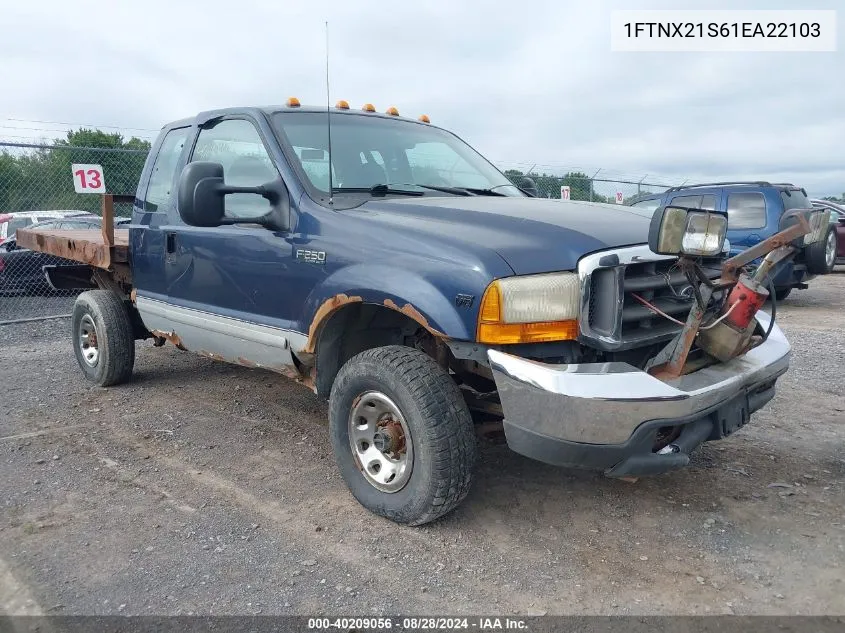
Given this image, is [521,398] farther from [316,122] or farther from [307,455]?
[316,122]

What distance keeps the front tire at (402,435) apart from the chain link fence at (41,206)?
21.3 ft

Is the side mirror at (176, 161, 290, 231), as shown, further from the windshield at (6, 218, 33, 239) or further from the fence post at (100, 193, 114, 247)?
the windshield at (6, 218, 33, 239)

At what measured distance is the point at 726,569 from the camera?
2930mm

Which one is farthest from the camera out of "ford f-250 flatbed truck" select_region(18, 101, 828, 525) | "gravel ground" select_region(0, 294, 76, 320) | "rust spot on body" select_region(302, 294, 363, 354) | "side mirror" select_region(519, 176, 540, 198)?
"gravel ground" select_region(0, 294, 76, 320)

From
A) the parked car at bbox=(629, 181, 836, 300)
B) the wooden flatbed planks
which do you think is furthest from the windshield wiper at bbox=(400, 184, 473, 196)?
the parked car at bbox=(629, 181, 836, 300)

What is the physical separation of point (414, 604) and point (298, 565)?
23.0 inches

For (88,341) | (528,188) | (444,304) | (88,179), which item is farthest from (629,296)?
(88,179)

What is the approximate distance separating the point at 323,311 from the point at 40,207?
10.8 m

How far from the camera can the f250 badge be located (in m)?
3.57

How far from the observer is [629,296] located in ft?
10.2

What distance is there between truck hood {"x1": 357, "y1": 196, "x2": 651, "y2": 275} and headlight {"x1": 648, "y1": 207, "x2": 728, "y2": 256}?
0.87ft

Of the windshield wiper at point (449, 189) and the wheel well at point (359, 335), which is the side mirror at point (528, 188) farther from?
the wheel well at point (359, 335)

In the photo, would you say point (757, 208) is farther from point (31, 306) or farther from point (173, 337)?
point (31, 306)

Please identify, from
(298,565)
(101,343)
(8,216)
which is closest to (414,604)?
(298,565)
